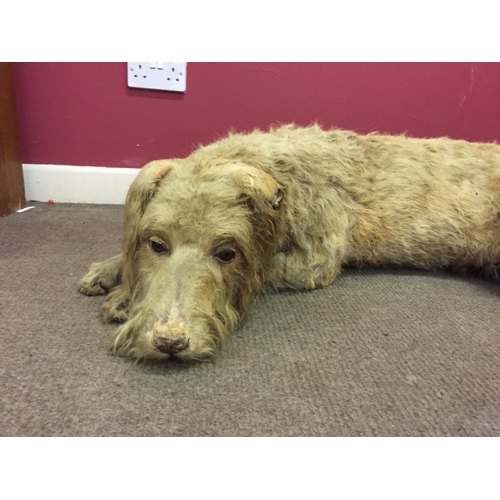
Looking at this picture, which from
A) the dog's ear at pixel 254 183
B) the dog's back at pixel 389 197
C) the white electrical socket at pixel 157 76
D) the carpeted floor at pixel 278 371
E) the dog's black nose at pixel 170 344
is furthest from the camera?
the white electrical socket at pixel 157 76

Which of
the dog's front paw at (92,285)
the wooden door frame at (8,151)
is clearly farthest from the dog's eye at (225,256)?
the wooden door frame at (8,151)

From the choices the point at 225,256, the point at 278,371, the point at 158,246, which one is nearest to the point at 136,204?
the point at 158,246

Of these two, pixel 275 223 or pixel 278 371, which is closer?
pixel 278 371

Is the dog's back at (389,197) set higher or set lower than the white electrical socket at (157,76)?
lower

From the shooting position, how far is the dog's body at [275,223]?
3.78 ft

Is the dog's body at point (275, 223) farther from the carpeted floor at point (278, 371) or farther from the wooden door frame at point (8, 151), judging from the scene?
the wooden door frame at point (8, 151)

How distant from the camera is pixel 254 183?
1260mm

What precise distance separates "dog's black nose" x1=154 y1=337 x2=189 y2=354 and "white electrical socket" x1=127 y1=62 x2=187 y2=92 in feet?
6.29

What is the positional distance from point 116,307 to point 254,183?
56cm

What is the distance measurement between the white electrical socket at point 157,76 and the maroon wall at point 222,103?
4 centimetres

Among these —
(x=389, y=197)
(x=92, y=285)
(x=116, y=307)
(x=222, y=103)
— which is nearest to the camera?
(x=116, y=307)

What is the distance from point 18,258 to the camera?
1767 millimetres

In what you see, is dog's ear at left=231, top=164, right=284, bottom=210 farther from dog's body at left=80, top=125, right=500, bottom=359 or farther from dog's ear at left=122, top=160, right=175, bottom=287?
dog's ear at left=122, top=160, right=175, bottom=287

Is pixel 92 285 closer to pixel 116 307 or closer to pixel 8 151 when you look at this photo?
pixel 116 307
